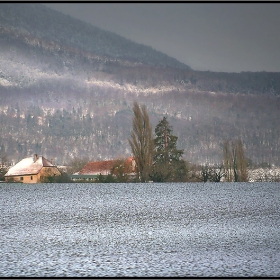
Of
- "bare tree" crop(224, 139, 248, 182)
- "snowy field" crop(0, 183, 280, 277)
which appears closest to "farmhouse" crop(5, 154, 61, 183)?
"bare tree" crop(224, 139, 248, 182)

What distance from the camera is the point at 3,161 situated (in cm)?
4234

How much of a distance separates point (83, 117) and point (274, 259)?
7241 cm

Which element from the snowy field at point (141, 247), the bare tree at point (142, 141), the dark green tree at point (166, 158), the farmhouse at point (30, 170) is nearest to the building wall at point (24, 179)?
the farmhouse at point (30, 170)

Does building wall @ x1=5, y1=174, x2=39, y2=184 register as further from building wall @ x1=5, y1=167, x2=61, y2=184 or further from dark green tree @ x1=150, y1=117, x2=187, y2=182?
dark green tree @ x1=150, y1=117, x2=187, y2=182

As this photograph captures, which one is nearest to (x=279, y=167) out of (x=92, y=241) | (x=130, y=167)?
(x=130, y=167)

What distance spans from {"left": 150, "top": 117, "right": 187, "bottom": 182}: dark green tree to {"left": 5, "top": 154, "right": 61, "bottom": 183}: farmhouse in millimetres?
8575

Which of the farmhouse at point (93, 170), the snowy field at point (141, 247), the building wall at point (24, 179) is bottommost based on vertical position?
the snowy field at point (141, 247)

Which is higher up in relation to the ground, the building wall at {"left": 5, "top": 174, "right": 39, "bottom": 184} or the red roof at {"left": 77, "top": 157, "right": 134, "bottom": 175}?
the red roof at {"left": 77, "top": 157, "right": 134, "bottom": 175}

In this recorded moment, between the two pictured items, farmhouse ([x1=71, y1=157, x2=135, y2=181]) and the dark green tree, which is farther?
farmhouse ([x1=71, y1=157, x2=135, y2=181])

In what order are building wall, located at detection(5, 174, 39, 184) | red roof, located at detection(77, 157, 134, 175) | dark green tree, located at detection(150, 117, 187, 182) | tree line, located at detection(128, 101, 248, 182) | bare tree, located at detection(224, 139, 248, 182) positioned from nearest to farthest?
tree line, located at detection(128, 101, 248, 182) → dark green tree, located at detection(150, 117, 187, 182) → bare tree, located at detection(224, 139, 248, 182) → building wall, located at detection(5, 174, 39, 184) → red roof, located at detection(77, 157, 134, 175)

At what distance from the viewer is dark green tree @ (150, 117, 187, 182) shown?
35.4 metres

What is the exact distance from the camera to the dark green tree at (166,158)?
3538 cm

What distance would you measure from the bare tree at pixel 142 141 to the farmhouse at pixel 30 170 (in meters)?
8.45

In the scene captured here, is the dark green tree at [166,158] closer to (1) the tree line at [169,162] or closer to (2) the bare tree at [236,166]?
(1) the tree line at [169,162]
